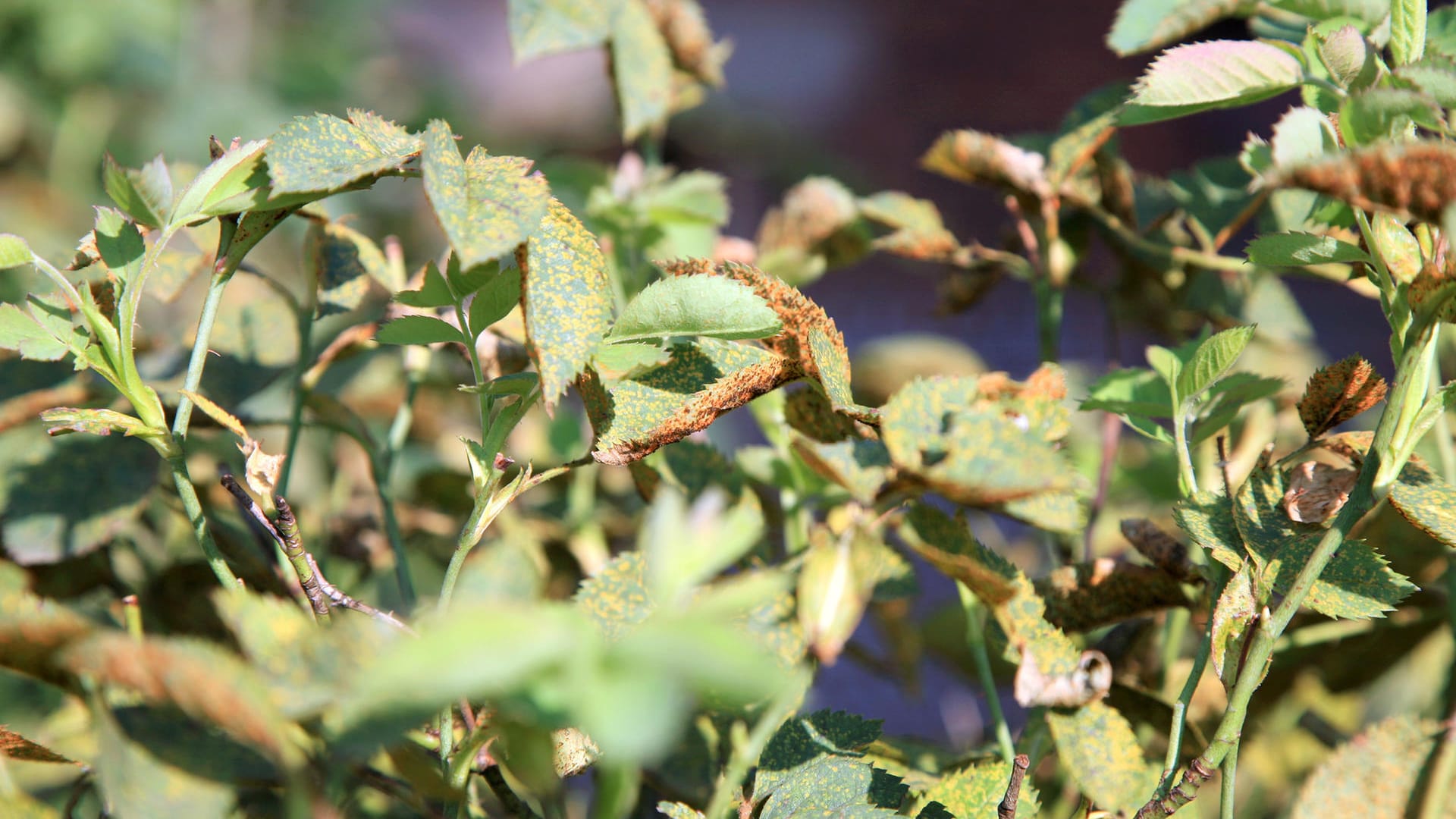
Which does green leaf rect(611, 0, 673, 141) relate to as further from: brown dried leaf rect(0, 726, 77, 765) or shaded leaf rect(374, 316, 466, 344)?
brown dried leaf rect(0, 726, 77, 765)

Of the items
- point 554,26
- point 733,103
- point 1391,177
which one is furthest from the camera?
point 733,103

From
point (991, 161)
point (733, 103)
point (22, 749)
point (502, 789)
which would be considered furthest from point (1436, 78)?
point (733, 103)

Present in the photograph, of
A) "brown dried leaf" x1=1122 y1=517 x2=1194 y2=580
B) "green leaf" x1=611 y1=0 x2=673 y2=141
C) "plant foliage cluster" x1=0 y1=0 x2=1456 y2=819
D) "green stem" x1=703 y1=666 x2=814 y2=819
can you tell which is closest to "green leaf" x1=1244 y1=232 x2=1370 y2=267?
"plant foliage cluster" x1=0 y1=0 x2=1456 y2=819

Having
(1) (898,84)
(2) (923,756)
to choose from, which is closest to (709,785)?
(2) (923,756)

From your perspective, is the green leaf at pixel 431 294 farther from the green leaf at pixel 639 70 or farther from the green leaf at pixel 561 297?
the green leaf at pixel 639 70

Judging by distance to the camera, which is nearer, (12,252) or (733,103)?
(12,252)

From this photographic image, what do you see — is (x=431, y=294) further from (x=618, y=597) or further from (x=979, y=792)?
(x=979, y=792)
